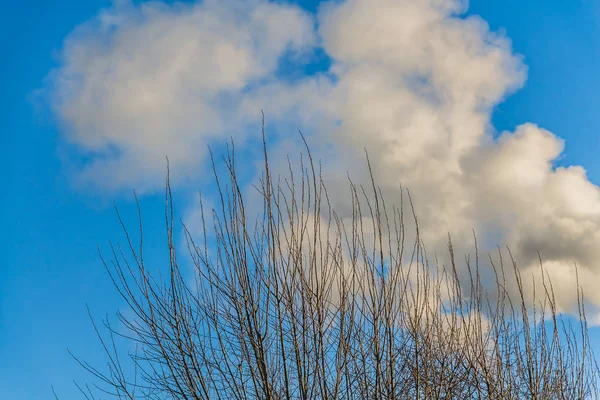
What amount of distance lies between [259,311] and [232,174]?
120 cm

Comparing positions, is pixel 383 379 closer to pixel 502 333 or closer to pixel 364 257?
pixel 364 257

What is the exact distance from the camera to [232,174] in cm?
493

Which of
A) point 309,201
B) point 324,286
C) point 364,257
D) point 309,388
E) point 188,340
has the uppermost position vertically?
point 309,201

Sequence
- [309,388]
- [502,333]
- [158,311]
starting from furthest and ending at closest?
[502,333]
[158,311]
[309,388]

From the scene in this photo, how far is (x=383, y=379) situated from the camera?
4801 millimetres

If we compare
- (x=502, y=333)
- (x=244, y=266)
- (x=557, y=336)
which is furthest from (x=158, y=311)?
(x=557, y=336)

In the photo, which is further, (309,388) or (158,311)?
(158,311)

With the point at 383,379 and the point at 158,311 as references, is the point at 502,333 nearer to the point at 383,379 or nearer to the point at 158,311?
the point at 383,379

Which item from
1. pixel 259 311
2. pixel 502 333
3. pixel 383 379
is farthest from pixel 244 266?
pixel 502 333

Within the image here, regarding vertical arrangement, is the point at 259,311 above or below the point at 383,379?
above

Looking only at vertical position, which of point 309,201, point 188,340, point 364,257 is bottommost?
point 188,340

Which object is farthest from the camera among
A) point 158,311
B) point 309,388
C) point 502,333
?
point 502,333

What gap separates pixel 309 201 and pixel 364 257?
681mm

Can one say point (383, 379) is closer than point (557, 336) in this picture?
Yes
